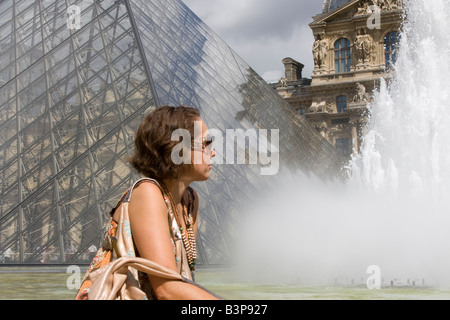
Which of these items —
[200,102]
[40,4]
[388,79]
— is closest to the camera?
[200,102]

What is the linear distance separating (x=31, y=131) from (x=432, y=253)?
670 centimetres

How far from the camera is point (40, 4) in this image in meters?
14.6

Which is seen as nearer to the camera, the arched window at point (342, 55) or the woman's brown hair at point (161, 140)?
the woman's brown hair at point (161, 140)

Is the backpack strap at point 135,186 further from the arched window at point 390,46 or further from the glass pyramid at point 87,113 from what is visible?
the arched window at point 390,46

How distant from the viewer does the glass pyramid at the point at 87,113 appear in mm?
10883

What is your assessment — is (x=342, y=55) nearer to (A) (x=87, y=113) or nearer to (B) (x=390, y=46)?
(B) (x=390, y=46)

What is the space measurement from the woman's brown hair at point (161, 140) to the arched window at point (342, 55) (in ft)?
143

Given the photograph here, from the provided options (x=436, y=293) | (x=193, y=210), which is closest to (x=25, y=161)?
(x=436, y=293)

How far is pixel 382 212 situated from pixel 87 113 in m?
5.65

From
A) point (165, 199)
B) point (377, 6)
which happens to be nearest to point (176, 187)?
point (165, 199)

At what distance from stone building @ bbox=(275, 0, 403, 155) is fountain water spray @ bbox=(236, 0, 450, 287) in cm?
1929

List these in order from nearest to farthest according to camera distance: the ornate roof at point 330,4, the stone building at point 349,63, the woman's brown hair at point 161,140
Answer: the woman's brown hair at point 161,140 < the stone building at point 349,63 < the ornate roof at point 330,4

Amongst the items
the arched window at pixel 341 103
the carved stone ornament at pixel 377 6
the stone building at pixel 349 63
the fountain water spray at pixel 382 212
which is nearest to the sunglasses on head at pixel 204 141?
the fountain water spray at pixel 382 212

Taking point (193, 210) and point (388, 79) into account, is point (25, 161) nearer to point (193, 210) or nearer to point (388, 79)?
point (193, 210)
